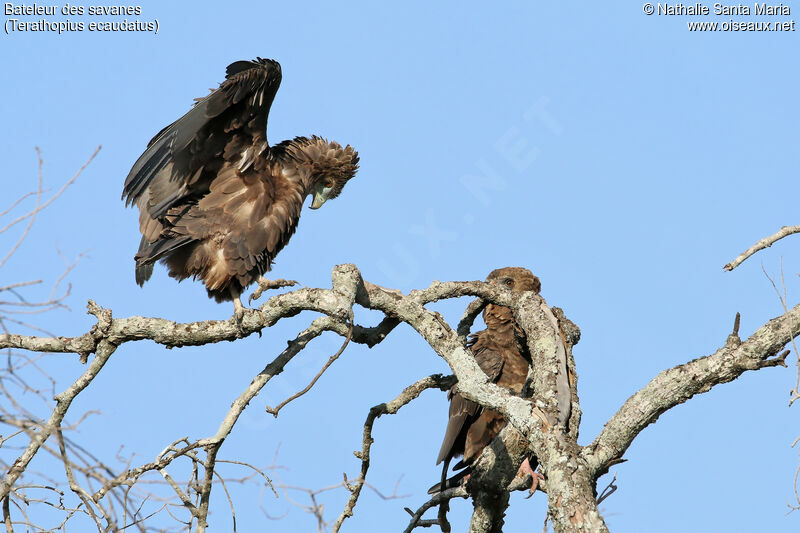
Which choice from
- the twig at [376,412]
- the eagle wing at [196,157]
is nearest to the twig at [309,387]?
the twig at [376,412]

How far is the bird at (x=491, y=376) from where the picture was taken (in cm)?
542

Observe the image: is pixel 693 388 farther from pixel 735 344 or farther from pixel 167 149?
pixel 167 149

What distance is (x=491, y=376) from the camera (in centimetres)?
542

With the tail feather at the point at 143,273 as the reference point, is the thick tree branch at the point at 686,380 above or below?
below

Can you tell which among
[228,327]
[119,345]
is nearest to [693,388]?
[228,327]

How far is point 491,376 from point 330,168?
Result: 1724mm

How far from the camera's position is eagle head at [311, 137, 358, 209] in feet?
18.2

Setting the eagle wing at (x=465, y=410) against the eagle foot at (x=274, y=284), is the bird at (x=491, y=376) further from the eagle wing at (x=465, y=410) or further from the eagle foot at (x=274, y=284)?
the eagle foot at (x=274, y=284)

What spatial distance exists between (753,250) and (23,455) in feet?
10.1

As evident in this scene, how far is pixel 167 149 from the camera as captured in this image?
4.84m

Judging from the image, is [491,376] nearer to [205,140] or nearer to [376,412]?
[376,412]

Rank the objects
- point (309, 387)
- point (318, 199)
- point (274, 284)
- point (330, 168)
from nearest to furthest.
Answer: point (309, 387)
point (274, 284)
point (330, 168)
point (318, 199)

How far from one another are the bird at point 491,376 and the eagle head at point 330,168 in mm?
1195

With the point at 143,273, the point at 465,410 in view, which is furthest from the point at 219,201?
the point at 465,410
